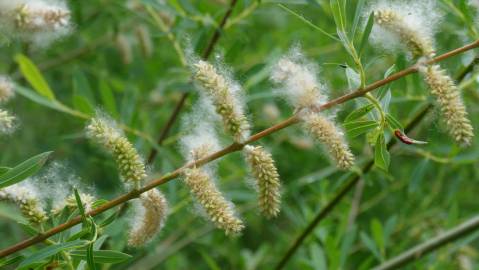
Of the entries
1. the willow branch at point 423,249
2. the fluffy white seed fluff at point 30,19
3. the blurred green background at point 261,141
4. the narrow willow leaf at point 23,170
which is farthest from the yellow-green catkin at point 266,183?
the willow branch at point 423,249

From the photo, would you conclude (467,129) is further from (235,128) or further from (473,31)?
(473,31)

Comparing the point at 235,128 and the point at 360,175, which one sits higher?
the point at 235,128

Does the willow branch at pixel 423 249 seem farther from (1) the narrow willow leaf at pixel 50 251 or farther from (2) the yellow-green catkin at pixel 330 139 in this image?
(1) the narrow willow leaf at pixel 50 251

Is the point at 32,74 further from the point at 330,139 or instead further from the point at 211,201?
the point at 330,139

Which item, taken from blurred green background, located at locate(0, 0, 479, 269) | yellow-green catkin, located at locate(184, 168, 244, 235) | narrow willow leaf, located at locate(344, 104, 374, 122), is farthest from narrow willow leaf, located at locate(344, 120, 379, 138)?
blurred green background, located at locate(0, 0, 479, 269)

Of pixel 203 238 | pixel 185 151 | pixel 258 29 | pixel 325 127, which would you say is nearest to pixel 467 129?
pixel 325 127

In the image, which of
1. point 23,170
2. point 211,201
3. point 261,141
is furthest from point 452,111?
point 261,141

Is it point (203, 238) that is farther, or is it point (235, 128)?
point (203, 238)
